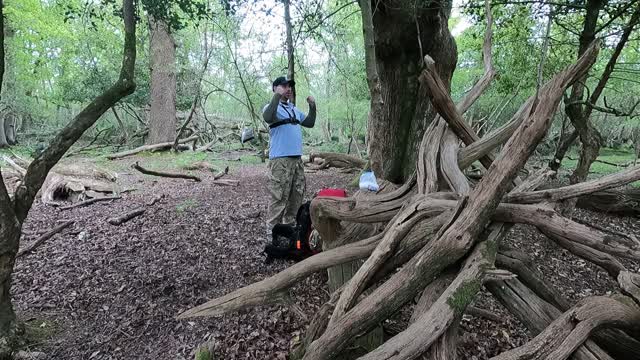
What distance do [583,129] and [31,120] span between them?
77.9 ft

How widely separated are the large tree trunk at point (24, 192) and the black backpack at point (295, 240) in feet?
6.09

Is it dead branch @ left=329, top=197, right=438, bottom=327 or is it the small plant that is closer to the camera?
dead branch @ left=329, top=197, right=438, bottom=327

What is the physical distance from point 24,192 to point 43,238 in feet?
7.26

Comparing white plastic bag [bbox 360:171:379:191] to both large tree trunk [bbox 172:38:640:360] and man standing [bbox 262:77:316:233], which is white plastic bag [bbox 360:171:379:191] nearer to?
large tree trunk [bbox 172:38:640:360]

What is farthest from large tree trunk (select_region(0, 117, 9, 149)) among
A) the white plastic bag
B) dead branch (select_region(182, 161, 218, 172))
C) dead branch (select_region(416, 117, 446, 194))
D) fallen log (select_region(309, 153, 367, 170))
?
dead branch (select_region(416, 117, 446, 194))

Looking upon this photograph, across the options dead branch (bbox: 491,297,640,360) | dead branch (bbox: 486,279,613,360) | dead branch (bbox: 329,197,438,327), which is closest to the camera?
dead branch (bbox: 491,297,640,360)

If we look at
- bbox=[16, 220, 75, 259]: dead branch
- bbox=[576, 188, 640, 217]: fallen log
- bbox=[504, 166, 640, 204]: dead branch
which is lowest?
bbox=[576, 188, 640, 217]: fallen log

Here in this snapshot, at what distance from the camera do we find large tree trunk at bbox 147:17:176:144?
11.5 metres

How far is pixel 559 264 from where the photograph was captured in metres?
4.17

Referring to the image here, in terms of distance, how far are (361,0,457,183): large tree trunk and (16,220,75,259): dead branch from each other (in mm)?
3973

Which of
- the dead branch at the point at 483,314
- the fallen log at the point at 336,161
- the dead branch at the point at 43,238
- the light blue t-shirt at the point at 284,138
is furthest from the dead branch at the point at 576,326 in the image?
the fallen log at the point at 336,161

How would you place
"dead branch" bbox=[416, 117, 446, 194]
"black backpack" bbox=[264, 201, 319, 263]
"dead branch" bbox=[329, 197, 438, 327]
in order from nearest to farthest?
"dead branch" bbox=[329, 197, 438, 327]
"dead branch" bbox=[416, 117, 446, 194]
"black backpack" bbox=[264, 201, 319, 263]

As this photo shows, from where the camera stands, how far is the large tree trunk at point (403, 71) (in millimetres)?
4191

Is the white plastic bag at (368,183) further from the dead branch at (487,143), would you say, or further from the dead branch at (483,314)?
the dead branch at (483,314)
